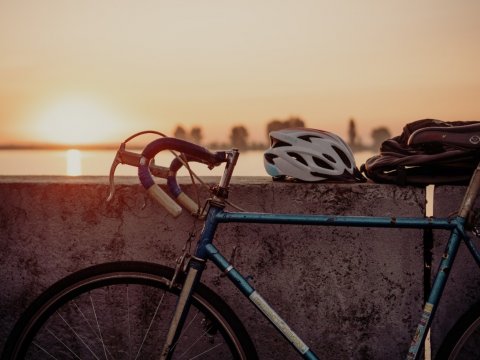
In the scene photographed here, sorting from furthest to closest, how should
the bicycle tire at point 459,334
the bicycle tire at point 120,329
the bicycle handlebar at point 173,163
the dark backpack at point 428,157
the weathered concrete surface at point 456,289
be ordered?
the bicycle tire at point 120,329
the weathered concrete surface at point 456,289
the dark backpack at point 428,157
the bicycle tire at point 459,334
the bicycle handlebar at point 173,163

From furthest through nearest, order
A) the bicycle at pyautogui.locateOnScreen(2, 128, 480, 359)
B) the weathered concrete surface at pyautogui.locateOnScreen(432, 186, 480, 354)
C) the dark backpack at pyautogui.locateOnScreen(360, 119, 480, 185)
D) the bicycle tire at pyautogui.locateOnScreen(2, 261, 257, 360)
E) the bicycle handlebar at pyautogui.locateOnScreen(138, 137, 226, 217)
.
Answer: the bicycle tire at pyautogui.locateOnScreen(2, 261, 257, 360) < the weathered concrete surface at pyautogui.locateOnScreen(432, 186, 480, 354) < the dark backpack at pyautogui.locateOnScreen(360, 119, 480, 185) < the bicycle at pyautogui.locateOnScreen(2, 128, 480, 359) < the bicycle handlebar at pyautogui.locateOnScreen(138, 137, 226, 217)

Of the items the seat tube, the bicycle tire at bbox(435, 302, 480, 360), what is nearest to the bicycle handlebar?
the seat tube

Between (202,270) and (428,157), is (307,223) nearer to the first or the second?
(202,270)

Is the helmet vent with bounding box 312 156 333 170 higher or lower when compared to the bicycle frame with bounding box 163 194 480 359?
higher

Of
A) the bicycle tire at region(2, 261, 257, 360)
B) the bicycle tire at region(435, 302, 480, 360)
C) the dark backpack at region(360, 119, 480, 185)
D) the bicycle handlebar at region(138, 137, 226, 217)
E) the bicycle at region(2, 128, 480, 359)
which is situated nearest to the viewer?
the bicycle handlebar at region(138, 137, 226, 217)

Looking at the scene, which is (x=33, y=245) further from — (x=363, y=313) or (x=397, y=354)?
(x=397, y=354)

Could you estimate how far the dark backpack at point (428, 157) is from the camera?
258 centimetres

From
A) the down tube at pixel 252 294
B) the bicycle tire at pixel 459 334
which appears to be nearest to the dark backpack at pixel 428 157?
the bicycle tire at pixel 459 334

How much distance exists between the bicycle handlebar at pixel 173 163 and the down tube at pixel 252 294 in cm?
22

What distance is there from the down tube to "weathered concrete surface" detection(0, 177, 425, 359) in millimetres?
595

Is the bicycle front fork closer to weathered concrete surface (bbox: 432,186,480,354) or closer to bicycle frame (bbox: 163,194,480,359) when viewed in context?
bicycle frame (bbox: 163,194,480,359)

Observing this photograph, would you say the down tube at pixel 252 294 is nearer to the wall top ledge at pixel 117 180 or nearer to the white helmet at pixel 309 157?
the wall top ledge at pixel 117 180

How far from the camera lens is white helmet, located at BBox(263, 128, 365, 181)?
9.44 feet

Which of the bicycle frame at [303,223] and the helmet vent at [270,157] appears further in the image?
the helmet vent at [270,157]
